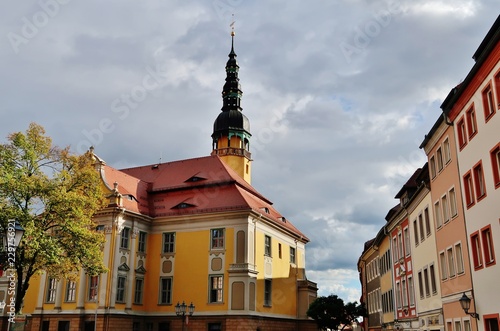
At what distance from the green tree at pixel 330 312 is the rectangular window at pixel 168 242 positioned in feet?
44.1

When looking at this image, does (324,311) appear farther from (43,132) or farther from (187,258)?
(43,132)

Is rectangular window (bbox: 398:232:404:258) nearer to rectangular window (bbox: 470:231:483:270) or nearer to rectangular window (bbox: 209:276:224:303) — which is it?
rectangular window (bbox: 470:231:483:270)

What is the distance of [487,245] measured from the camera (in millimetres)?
17547

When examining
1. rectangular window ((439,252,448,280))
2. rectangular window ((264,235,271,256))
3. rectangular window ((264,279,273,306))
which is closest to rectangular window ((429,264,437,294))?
rectangular window ((439,252,448,280))

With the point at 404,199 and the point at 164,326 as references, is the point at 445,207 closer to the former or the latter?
the point at 404,199

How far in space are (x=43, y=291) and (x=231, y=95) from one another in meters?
34.0

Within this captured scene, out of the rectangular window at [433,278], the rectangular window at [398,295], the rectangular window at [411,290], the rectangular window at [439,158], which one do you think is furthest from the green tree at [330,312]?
the rectangular window at [439,158]

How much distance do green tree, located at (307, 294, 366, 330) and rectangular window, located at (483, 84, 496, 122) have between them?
2799 centimetres

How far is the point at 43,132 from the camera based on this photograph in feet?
83.9

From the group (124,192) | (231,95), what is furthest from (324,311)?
(231,95)

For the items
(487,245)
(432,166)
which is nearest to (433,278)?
(432,166)

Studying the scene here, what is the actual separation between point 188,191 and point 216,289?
9.50m

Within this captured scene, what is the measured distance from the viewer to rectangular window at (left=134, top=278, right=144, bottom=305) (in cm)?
3892

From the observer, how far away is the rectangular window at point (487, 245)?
56.4 feet
